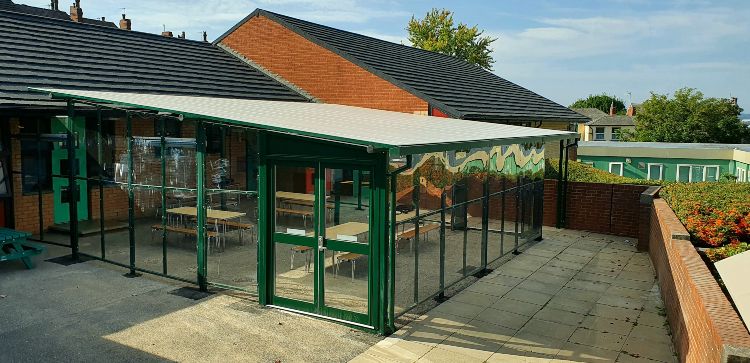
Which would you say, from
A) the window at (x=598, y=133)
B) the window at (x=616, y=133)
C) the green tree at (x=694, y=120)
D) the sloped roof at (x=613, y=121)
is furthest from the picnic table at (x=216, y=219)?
the window at (x=598, y=133)

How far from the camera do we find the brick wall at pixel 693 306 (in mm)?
4098

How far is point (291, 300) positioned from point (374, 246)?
1683mm

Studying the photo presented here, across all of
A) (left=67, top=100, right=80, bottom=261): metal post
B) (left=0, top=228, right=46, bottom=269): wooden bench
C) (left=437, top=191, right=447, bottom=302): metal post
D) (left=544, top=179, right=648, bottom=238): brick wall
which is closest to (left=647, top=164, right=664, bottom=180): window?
(left=544, top=179, right=648, bottom=238): brick wall

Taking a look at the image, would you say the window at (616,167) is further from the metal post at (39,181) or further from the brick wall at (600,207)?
the metal post at (39,181)

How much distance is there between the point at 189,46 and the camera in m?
18.6

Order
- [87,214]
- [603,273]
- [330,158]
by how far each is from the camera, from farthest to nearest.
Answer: [87,214], [603,273], [330,158]

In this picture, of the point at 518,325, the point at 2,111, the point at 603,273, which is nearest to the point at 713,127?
the point at 603,273

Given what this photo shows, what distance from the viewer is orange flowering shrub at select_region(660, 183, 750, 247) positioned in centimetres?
829

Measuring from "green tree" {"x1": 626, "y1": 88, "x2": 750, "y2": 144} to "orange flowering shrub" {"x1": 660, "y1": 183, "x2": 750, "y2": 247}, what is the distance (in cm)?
3586

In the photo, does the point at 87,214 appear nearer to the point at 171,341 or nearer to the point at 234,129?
the point at 234,129

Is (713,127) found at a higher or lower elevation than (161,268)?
higher

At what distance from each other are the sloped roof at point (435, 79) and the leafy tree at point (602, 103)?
73.6 metres

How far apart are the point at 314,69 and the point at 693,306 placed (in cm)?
1405

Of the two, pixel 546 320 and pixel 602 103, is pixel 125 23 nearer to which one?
pixel 546 320
